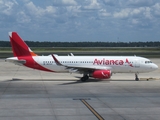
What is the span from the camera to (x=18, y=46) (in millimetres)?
41156

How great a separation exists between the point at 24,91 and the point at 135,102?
34.8 feet

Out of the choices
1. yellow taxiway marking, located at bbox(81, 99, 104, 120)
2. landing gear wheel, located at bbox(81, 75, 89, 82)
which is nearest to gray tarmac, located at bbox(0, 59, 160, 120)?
yellow taxiway marking, located at bbox(81, 99, 104, 120)

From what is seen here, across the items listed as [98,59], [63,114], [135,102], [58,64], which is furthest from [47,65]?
[63,114]

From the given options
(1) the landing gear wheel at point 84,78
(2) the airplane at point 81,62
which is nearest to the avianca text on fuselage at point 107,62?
(2) the airplane at point 81,62

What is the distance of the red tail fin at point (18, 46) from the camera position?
41.1 meters

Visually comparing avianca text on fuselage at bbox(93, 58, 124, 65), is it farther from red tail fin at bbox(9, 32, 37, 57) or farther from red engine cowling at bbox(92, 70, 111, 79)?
red tail fin at bbox(9, 32, 37, 57)

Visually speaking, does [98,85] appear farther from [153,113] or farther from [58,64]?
[153,113]

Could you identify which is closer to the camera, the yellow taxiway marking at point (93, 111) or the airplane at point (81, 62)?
the yellow taxiway marking at point (93, 111)

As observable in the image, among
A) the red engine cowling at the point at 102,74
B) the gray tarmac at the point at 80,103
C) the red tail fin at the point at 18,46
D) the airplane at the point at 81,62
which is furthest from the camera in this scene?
the red tail fin at the point at 18,46

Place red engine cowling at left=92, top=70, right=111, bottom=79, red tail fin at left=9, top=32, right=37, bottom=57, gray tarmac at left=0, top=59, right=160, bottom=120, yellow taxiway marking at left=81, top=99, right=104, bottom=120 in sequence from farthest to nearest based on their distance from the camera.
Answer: red tail fin at left=9, top=32, right=37, bottom=57, red engine cowling at left=92, top=70, right=111, bottom=79, gray tarmac at left=0, top=59, right=160, bottom=120, yellow taxiway marking at left=81, top=99, right=104, bottom=120

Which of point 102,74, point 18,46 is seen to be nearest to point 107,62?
point 102,74

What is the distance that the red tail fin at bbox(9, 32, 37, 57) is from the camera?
41.1 metres

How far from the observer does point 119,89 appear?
3216 centimetres

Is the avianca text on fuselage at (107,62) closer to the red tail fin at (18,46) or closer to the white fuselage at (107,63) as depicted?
the white fuselage at (107,63)
